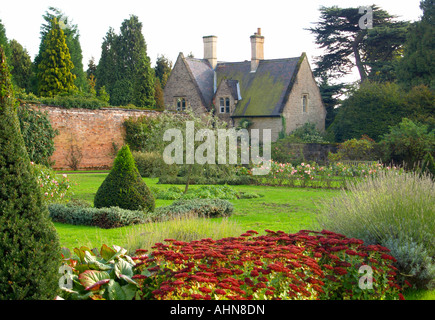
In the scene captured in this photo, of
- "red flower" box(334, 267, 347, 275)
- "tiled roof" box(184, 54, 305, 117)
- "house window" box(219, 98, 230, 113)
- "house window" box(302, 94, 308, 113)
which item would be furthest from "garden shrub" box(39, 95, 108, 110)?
"red flower" box(334, 267, 347, 275)

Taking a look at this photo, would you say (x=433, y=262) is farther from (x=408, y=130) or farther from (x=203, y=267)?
(x=408, y=130)

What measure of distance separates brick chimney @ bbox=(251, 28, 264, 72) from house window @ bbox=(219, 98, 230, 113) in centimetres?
309

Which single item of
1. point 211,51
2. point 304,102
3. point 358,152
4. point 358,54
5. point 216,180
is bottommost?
point 216,180

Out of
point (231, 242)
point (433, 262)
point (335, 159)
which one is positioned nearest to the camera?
point (231, 242)

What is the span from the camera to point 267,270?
4344 mm

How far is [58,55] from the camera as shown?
3331cm

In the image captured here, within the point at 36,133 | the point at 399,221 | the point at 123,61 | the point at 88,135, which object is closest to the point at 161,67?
the point at 123,61

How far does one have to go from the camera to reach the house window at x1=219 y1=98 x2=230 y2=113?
111ft

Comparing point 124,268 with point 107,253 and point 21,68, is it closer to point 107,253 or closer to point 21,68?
point 107,253

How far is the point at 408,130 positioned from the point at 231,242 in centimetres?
1745

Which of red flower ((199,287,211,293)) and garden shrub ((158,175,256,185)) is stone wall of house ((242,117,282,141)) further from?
red flower ((199,287,211,293))

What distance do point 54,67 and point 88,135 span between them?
31.1 ft

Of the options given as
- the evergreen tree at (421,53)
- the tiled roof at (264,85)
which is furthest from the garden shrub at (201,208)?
the evergreen tree at (421,53)
